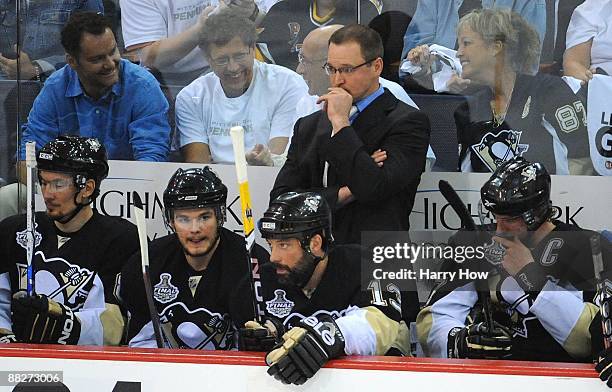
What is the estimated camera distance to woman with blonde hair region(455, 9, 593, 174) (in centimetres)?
412

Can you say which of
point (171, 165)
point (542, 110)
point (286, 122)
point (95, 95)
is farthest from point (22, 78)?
point (542, 110)

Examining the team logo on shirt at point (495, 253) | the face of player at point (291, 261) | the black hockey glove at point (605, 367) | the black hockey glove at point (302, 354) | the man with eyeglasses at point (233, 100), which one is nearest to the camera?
the black hockey glove at point (605, 367)

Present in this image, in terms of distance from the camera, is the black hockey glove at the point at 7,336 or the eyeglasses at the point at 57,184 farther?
the eyeglasses at the point at 57,184

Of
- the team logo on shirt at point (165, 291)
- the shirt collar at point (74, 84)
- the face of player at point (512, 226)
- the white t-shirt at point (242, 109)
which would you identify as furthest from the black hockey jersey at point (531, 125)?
the shirt collar at point (74, 84)

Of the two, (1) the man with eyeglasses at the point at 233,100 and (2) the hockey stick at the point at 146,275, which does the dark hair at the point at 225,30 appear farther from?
(2) the hockey stick at the point at 146,275

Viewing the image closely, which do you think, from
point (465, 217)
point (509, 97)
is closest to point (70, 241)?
point (465, 217)

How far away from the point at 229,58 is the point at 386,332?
1322 mm

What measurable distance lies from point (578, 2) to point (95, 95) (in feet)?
5.66

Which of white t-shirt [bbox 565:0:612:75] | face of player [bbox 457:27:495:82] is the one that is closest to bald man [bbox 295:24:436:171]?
face of player [bbox 457:27:495:82]

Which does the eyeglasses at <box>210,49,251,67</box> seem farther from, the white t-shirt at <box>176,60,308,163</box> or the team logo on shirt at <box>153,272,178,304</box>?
the team logo on shirt at <box>153,272,178,304</box>

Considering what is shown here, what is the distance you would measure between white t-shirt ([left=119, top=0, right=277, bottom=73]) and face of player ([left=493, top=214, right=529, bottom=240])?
1.26 m

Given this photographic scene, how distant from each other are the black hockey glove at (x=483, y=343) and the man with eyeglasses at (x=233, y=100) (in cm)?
Result: 106

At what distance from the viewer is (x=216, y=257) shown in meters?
3.88

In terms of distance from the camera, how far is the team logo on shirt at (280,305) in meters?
3.70
